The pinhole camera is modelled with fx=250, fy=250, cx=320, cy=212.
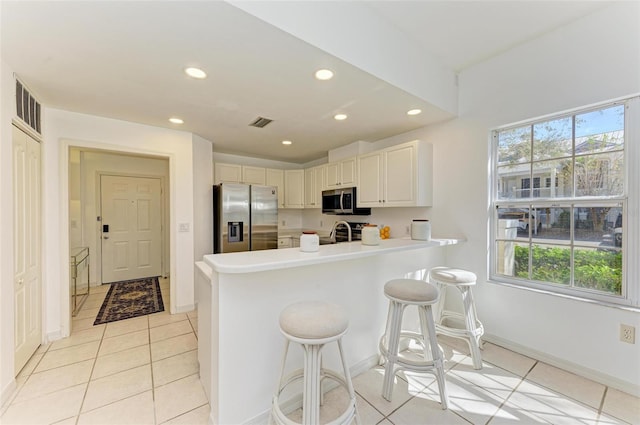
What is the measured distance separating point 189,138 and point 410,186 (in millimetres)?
2975

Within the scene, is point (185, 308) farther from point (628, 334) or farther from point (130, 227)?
point (628, 334)

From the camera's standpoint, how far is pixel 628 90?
72.8 inches

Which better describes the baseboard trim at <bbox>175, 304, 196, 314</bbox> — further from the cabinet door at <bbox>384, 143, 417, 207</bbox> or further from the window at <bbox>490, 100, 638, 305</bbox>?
the window at <bbox>490, 100, 638, 305</bbox>

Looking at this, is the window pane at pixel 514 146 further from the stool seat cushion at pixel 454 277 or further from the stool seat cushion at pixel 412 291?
the stool seat cushion at pixel 412 291

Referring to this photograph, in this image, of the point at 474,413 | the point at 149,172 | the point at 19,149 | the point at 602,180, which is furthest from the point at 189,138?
the point at 602,180

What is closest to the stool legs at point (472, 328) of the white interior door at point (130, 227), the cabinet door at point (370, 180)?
the cabinet door at point (370, 180)

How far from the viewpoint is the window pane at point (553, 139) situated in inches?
86.0

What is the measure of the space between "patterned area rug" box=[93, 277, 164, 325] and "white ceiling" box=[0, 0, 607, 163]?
244cm

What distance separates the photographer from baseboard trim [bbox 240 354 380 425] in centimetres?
155

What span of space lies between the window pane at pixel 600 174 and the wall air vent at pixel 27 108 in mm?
4631

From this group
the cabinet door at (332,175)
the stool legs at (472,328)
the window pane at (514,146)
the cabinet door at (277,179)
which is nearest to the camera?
the stool legs at (472,328)

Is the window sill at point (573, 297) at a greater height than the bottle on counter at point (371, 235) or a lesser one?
lesser

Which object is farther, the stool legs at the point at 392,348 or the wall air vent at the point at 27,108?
the wall air vent at the point at 27,108

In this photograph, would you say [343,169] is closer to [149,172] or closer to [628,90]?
[628,90]
